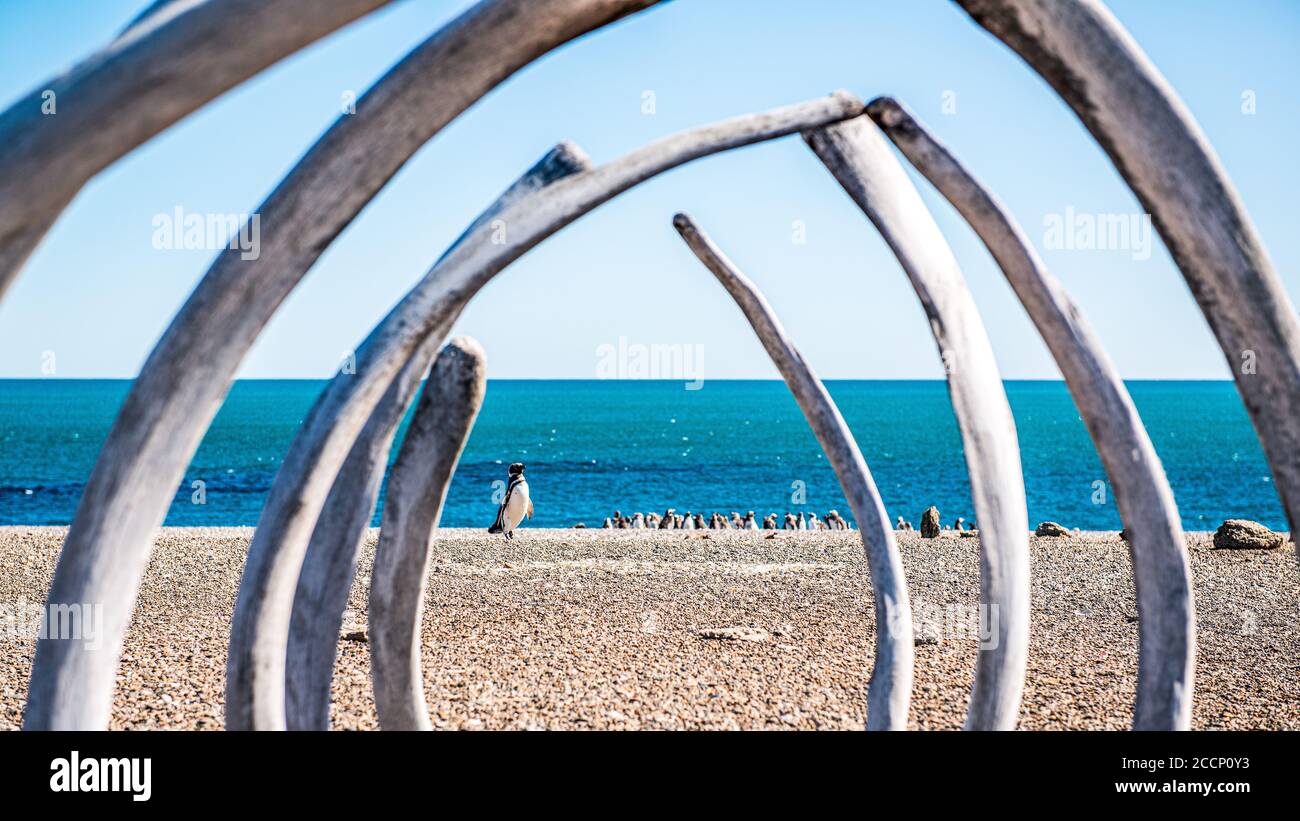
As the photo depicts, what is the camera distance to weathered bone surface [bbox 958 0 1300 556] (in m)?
4.02

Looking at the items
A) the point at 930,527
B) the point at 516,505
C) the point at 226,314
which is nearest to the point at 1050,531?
the point at 930,527

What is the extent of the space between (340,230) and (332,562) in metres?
2.50

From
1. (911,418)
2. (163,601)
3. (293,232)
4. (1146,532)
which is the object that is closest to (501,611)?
(163,601)

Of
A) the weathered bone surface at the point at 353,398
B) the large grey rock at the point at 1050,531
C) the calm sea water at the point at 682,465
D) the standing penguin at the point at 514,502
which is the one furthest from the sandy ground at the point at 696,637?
the calm sea water at the point at 682,465

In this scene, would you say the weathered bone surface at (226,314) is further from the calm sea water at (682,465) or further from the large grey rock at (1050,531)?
the calm sea water at (682,465)

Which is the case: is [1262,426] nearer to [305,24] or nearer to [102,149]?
[305,24]

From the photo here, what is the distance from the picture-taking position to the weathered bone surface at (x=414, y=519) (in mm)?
6055

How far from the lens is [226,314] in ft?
12.1

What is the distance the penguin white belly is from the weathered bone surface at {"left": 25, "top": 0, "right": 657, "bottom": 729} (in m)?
16.9

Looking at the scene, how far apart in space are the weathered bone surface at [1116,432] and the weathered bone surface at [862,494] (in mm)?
2214

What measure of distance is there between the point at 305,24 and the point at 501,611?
1384cm

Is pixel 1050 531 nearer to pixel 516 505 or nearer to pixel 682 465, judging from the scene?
pixel 516 505

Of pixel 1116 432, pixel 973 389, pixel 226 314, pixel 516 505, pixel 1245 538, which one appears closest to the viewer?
pixel 226 314

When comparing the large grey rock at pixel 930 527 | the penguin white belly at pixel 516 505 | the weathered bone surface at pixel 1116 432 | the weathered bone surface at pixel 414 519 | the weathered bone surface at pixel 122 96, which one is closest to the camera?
the weathered bone surface at pixel 122 96
